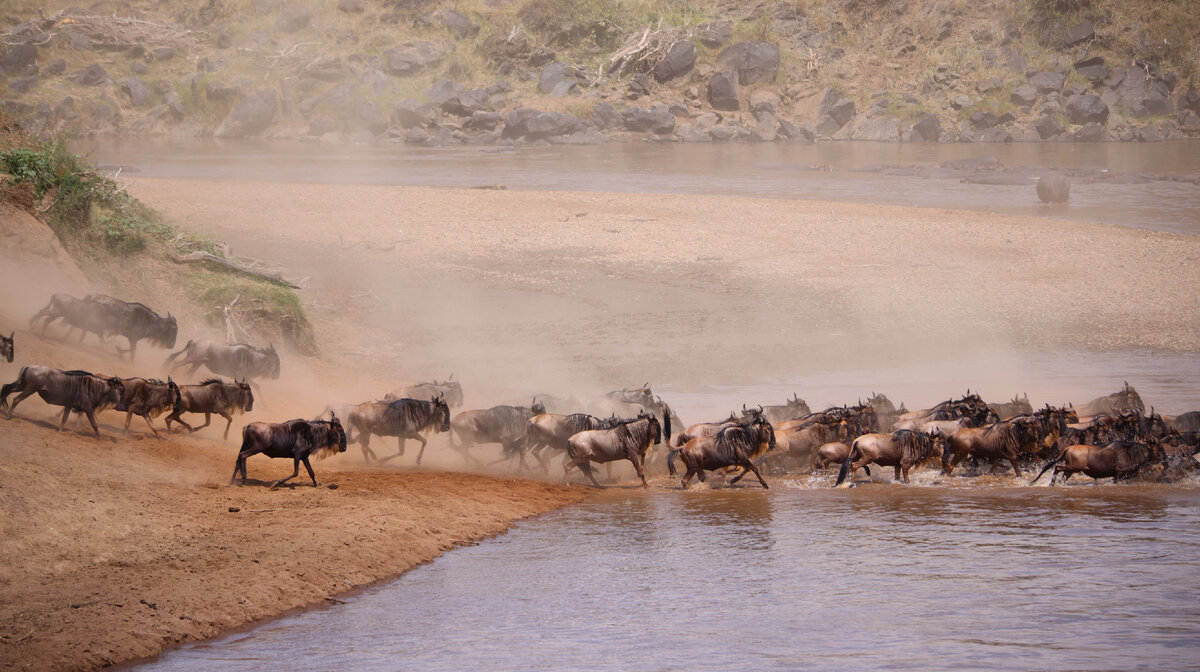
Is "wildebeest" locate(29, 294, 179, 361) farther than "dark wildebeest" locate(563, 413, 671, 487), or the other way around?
→ "wildebeest" locate(29, 294, 179, 361)

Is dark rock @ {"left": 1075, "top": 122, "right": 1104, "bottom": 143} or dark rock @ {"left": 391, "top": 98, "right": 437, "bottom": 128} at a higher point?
dark rock @ {"left": 391, "top": 98, "right": 437, "bottom": 128}

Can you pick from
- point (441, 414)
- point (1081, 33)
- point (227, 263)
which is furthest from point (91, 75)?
point (441, 414)

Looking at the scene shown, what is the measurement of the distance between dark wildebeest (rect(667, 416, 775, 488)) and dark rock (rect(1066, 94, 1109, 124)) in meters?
53.0

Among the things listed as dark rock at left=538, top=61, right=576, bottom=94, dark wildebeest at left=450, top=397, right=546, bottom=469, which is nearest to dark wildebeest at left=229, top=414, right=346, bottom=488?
dark wildebeest at left=450, top=397, right=546, bottom=469

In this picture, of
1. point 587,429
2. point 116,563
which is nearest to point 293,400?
point 587,429

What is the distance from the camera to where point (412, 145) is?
56875 millimetres

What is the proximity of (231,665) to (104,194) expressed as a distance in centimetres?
1505

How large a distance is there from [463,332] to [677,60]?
148 feet

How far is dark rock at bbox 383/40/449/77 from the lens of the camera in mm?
63094

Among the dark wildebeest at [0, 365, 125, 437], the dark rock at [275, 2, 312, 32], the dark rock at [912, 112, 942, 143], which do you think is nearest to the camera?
the dark wildebeest at [0, 365, 125, 437]

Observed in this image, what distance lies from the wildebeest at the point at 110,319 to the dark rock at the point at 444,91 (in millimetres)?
46944

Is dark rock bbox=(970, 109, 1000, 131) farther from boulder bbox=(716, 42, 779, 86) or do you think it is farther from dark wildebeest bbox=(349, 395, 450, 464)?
dark wildebeest bbox=(349, 395, 450, 464)

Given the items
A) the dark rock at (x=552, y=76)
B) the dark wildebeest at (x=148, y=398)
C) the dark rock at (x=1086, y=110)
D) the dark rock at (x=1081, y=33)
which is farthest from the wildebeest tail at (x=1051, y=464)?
the dark rock at (x=1081, y=33)

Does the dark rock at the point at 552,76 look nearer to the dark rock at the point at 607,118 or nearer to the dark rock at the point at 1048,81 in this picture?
the dark rock at the point at 607,118
